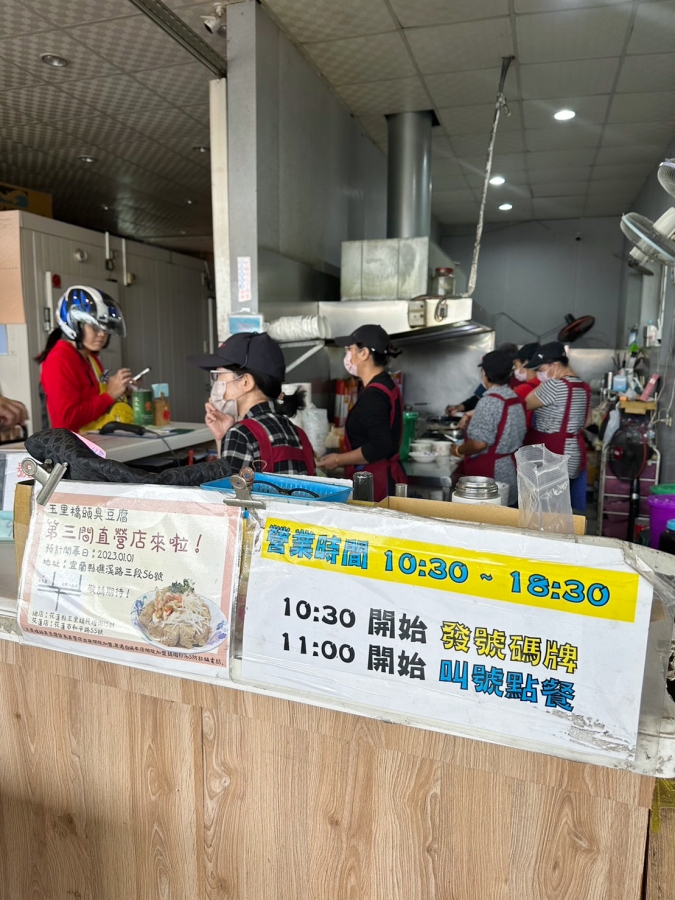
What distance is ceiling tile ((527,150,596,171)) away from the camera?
16.8 ft

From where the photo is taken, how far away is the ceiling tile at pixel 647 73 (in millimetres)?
3459

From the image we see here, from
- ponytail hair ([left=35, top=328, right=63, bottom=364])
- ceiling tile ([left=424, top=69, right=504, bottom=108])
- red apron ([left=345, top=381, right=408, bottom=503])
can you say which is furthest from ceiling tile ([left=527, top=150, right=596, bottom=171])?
ponytail hair ([left=35, top=328, right=63, bottom=364])

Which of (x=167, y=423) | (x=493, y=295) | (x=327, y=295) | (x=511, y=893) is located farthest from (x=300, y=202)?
(x=493, y=295)

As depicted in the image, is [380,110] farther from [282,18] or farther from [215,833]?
[215,833]

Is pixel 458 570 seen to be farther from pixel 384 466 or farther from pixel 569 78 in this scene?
pixel 569 78

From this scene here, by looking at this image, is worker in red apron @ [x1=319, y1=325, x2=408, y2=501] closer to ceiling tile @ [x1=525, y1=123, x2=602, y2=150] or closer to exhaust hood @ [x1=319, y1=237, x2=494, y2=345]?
exhaust hood @ [x1=319, y1=237, x2=494, y2=345]

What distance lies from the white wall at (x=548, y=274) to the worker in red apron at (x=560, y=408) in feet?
13.8

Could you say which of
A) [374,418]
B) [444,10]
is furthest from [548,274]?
[374,418]

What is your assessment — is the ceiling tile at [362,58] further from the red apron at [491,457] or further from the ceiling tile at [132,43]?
the red apron at [491,457]

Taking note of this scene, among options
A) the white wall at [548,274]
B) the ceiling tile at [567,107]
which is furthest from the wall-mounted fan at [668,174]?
the white wall at [548,274]

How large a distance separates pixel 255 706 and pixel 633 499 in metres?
4.04

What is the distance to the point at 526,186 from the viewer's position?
6.21 metres

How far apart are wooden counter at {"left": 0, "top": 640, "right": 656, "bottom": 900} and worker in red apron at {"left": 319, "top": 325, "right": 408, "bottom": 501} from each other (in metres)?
1.84

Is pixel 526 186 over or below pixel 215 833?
over
